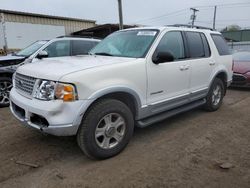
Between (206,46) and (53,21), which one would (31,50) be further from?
(53,21)

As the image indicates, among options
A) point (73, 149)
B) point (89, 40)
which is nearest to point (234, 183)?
point (73, 149)

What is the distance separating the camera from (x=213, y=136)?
4309mm

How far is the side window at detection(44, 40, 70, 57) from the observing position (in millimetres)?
6781

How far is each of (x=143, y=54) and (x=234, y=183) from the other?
2195 mm

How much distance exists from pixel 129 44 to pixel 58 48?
3.33 m

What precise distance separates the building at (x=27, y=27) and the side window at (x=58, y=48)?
10.5m

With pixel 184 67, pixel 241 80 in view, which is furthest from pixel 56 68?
pixel 241 80

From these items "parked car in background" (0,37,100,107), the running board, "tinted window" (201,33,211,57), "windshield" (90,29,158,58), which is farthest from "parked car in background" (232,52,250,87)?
"windshield" (90,29,158,58)

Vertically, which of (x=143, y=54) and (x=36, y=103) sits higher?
(x=143, y=54)

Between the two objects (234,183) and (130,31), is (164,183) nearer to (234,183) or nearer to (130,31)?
(234,183)

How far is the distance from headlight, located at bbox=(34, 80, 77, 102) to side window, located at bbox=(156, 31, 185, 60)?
5.73ft

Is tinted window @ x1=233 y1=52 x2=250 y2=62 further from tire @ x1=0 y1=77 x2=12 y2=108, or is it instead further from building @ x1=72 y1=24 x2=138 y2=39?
building @ x1=72 y1=24 x2=138 y2=39

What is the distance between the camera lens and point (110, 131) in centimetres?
344

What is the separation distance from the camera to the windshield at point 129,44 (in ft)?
13.3
